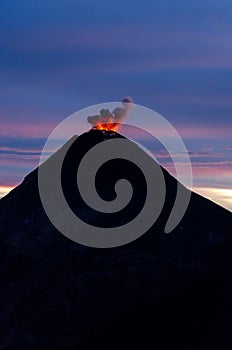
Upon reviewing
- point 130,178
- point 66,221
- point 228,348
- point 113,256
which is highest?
point 130,178

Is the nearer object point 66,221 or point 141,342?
point 141,342

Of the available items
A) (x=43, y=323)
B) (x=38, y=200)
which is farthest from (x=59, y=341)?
(x=38, y=200)

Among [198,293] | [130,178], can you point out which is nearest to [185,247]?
[198,293]

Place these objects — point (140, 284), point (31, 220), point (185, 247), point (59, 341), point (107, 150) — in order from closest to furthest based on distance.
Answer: point (59, 341) < point (140, 284) < point (185, 247) < point (31, 220) < point (107, 150)

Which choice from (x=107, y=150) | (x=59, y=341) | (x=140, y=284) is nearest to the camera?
(x=59, y=341)

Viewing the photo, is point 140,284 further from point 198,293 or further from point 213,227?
point 213,227

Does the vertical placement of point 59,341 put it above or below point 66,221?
below

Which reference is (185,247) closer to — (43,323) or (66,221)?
(66,221)
